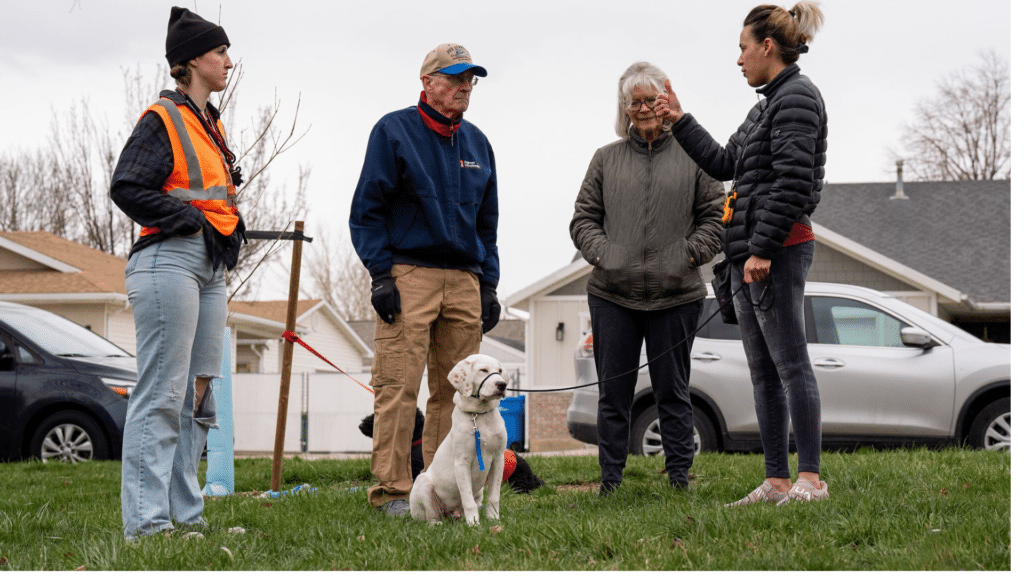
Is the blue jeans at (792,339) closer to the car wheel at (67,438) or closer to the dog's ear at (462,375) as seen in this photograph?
the dog's ear at (462,375)

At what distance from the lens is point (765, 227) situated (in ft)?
13.9

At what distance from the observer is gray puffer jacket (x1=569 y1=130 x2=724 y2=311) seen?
5000 millimetres

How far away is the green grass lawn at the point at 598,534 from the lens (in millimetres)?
3229

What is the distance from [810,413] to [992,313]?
1891 centimetres

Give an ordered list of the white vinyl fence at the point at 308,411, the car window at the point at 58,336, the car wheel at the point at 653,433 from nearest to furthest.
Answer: the car wheel at the point at 653,433 < the car window at the point at 58,336 < the white vinyl fence at the point at 308,411

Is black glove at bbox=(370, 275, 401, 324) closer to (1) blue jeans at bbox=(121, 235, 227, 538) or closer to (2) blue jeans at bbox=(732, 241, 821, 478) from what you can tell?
(1) blue jeans at bbox=(121, 235, 227, 538)

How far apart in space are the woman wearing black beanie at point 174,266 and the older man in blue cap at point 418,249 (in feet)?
2.38

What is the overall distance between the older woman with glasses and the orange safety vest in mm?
1968

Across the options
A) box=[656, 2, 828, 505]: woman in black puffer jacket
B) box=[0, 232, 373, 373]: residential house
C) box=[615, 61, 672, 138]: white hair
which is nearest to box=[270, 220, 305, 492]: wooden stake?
box=[615, 61, 672, 138]: white hair

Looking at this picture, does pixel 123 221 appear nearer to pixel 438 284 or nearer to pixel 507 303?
pixel 507 303

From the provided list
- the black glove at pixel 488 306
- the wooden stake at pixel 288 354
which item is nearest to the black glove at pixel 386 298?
the black glove at pixel 488 306

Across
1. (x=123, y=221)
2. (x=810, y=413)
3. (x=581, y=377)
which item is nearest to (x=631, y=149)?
(x=810, y=413)

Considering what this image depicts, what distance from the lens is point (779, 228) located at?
13.8 ft

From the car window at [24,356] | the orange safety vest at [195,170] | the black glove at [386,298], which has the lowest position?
the black glove at [386,298]
